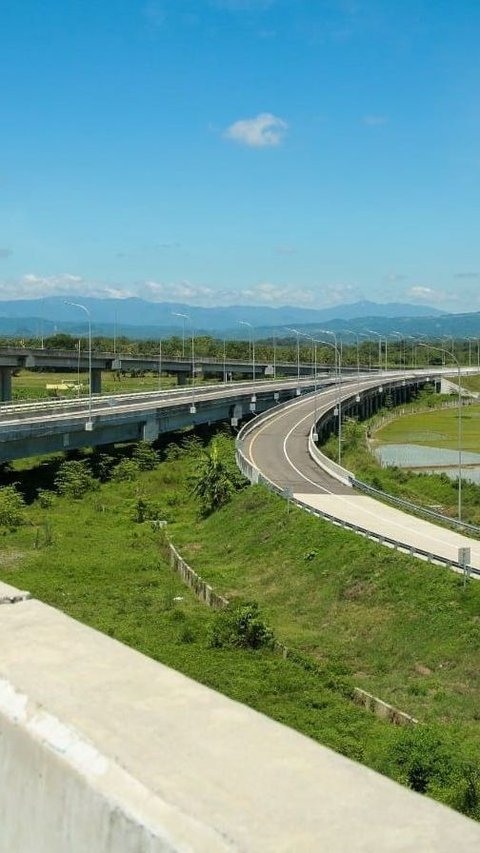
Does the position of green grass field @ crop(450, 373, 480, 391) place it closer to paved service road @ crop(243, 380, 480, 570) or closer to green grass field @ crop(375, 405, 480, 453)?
green grass field @ crop(375, 405, 480, 453)

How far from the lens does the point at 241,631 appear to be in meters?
28.7

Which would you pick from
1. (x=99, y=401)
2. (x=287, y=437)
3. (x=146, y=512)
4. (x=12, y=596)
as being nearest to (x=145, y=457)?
(x=287, y=437)

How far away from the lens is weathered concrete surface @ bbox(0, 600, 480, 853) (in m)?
3.43

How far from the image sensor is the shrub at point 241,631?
93.2 ft

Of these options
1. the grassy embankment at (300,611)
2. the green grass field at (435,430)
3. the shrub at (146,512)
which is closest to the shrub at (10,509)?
the grassy embankment at (300,611)

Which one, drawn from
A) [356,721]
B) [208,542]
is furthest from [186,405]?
[356,721]

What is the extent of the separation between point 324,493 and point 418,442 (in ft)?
147

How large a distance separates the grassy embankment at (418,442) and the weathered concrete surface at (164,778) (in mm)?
45783

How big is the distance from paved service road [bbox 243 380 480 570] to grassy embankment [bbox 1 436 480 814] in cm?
215

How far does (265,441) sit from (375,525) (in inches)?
1237

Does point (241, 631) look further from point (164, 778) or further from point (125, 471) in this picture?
point (125, 471)

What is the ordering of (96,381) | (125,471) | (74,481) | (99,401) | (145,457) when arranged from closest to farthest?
(74,481) < (125,471) < (145,457) < (99,401) < (96,381)

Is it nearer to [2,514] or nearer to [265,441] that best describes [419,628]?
[2,514]

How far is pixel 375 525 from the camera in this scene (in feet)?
135
